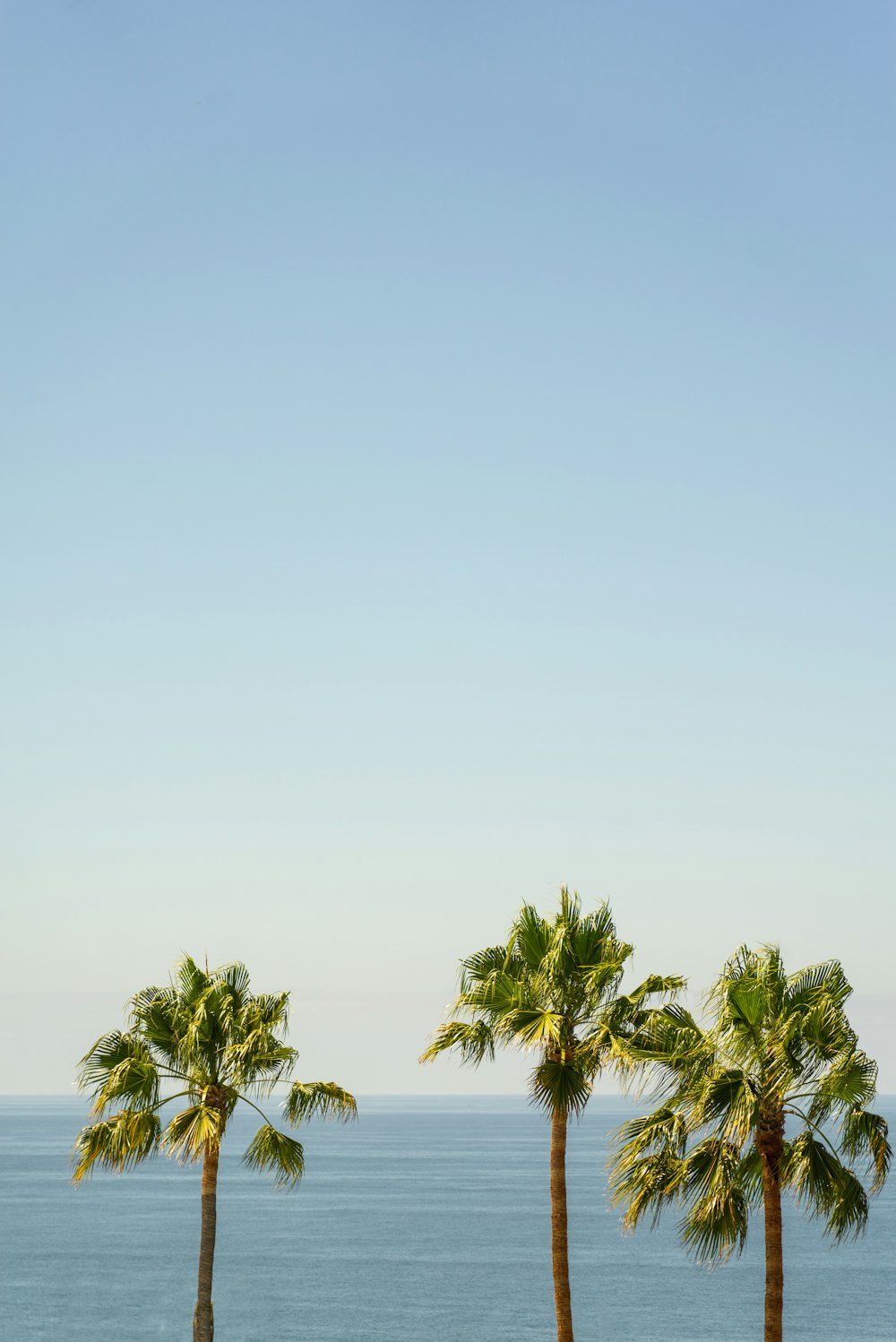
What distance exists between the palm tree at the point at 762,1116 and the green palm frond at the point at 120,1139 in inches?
334

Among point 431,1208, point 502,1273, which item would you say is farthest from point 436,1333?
point 431,1208

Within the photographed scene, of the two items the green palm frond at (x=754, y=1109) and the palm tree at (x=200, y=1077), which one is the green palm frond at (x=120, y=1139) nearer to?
the palm tree at (x=200, y=1077)

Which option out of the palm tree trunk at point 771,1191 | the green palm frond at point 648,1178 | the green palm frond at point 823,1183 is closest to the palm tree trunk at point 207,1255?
the green palm frond at point 648,1178

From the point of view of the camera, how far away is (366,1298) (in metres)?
105

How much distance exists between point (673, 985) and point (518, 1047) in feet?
9.01

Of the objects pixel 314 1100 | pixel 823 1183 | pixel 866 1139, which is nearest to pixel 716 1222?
pixel 823 1183

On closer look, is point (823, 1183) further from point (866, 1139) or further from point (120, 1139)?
point (120, 1139)

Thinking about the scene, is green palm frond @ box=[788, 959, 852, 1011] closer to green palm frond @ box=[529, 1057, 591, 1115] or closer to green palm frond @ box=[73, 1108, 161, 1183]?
green palm frond @ box=[529, 1057, 591, 1115]

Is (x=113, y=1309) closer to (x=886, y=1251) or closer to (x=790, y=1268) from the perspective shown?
(x=790, y=1268)

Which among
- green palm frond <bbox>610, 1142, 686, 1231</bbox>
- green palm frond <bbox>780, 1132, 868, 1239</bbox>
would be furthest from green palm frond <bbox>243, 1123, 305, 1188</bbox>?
green palm frond <bbox>780, 1132, 868, 1239</bbox>

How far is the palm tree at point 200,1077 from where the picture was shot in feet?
80.9

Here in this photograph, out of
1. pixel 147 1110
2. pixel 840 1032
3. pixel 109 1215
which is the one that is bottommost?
pixel 109 1215

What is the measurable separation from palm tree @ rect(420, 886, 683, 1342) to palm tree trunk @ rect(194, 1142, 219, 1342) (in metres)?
5.65

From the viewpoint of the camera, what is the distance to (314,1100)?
25797mm
